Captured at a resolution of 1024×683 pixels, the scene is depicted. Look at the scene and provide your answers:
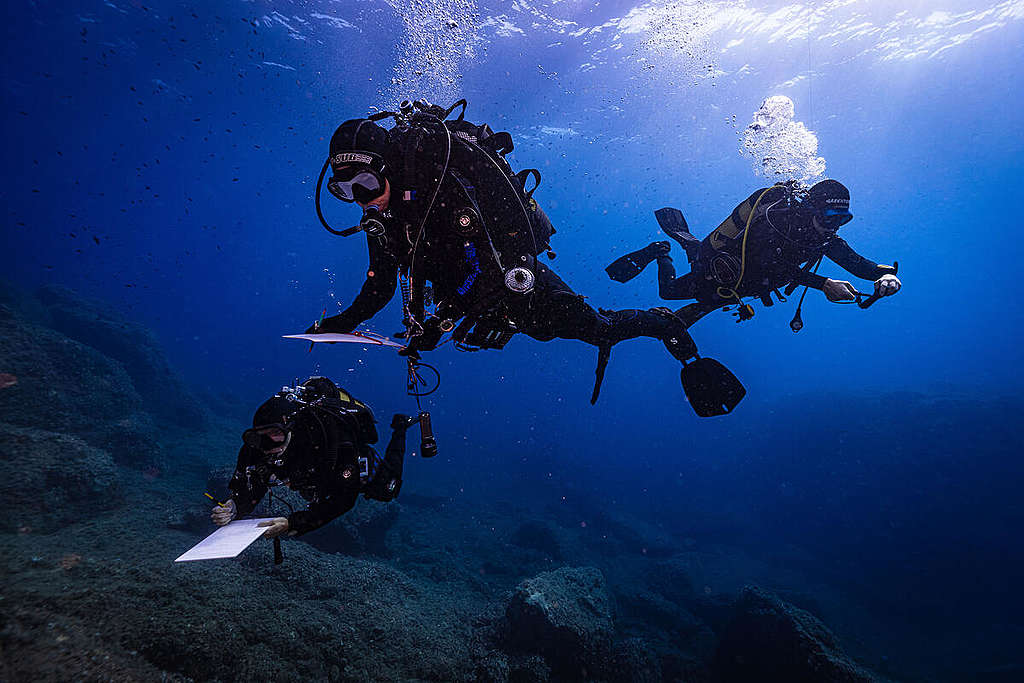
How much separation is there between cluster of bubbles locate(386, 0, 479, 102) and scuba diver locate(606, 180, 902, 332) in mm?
18559

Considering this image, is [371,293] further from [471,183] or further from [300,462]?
[300,462]

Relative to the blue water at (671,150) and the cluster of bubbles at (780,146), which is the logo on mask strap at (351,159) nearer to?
the cluster of bubbles at (780,146)

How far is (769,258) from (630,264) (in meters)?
1.77

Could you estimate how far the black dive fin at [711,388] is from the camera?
14.1ft

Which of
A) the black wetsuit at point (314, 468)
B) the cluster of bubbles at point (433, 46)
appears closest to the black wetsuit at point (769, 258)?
the black wetsuit at point (314, 468)

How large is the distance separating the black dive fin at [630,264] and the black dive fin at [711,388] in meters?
1.86

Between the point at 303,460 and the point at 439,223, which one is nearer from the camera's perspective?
the point at 439,223

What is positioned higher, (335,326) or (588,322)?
(588,322)

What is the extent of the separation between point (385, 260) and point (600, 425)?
5313 cm

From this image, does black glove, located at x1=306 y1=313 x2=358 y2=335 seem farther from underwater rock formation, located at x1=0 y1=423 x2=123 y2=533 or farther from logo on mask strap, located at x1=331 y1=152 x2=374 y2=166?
underwater rock formation, located at x1=0 y1=423 x2=123 y2=533

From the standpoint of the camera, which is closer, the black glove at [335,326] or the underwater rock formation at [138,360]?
the black glove at [335,326]

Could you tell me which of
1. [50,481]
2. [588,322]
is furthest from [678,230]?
[50,481]

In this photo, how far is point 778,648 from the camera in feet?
24.2

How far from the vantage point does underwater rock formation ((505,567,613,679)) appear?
6.84 metres
